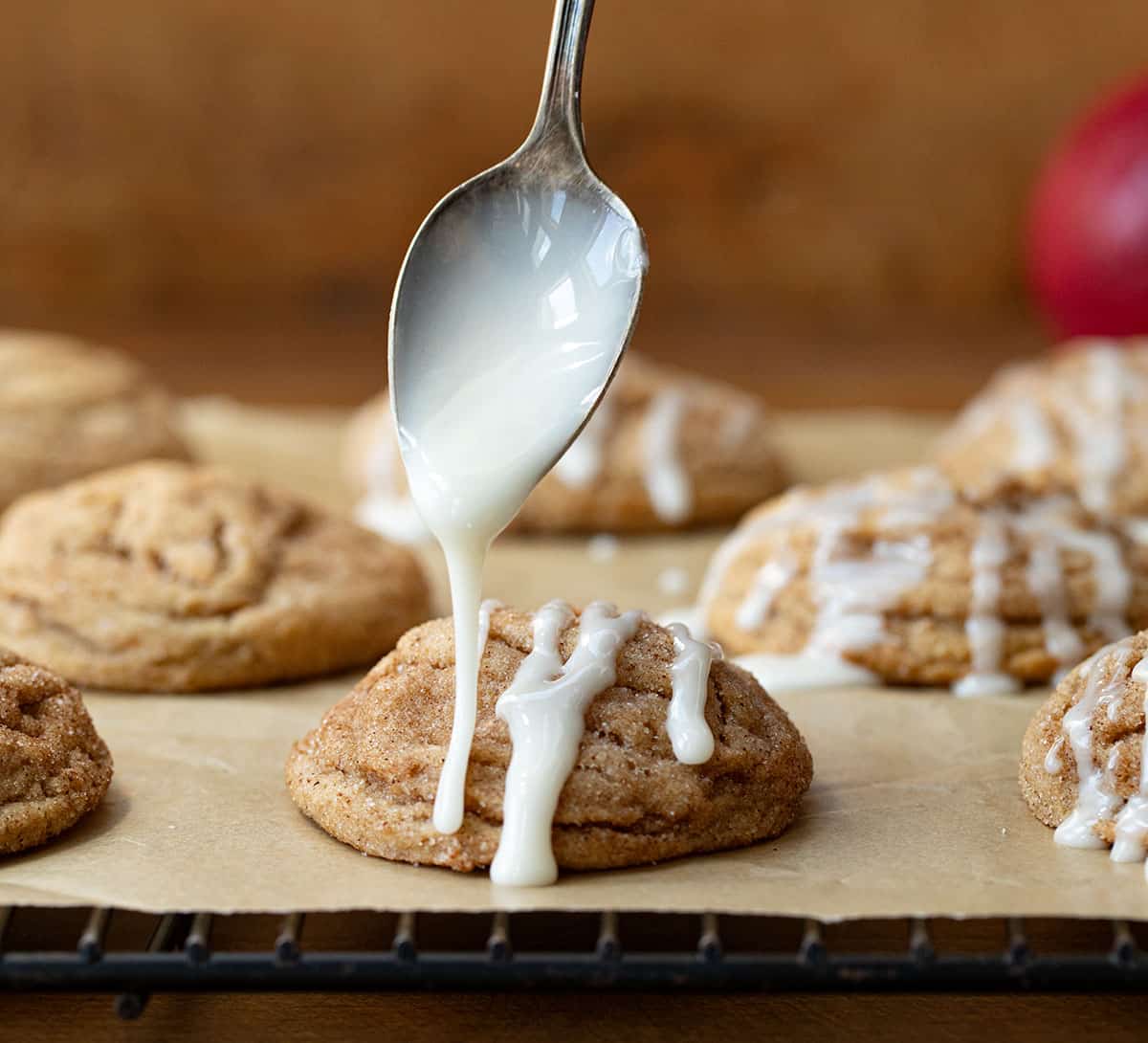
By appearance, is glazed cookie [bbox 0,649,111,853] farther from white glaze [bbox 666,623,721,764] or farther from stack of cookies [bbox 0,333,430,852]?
white glaze [bbox 666,623,721,764]

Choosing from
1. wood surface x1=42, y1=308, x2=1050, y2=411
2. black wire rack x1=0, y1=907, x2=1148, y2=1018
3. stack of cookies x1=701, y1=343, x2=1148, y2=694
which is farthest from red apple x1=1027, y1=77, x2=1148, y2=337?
black wire rack x1=0, y1=907, x2=1148, y2=1018

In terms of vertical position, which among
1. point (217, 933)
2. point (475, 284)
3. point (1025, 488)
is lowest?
point (217, 933)

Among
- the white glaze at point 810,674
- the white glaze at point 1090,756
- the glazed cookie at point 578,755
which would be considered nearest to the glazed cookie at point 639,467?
the white glaze at point 810,674

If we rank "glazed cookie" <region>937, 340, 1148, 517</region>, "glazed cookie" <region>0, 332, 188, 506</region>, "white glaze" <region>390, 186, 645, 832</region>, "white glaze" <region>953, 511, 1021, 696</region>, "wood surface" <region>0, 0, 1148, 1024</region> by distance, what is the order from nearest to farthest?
"white glaze" <region>390, 186, 645, 832</region> < "white glaze" <region>953, 511, 1021, 696</region> < "glazed cookie" <region>0, 332, 188, 506</region> < "glazed cookie" <region>937, 340, 1148, 517</region> < "wood surface" <region>0, 0, 1148, 1024</region>

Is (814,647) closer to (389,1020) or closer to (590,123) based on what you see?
(389,1020)

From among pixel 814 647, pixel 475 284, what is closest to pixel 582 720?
pixel 475 284

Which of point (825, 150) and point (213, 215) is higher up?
point (825, 150)

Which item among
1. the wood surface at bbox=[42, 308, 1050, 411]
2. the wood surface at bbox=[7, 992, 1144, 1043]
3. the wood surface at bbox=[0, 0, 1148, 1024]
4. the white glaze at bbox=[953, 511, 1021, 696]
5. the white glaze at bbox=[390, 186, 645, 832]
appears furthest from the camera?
the wood surface at bbox=[0, 0, 1148, 1024]

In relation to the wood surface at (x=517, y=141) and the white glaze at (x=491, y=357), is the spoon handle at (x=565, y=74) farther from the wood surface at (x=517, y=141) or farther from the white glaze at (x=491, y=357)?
the wood surface at (x=517, y=141)
